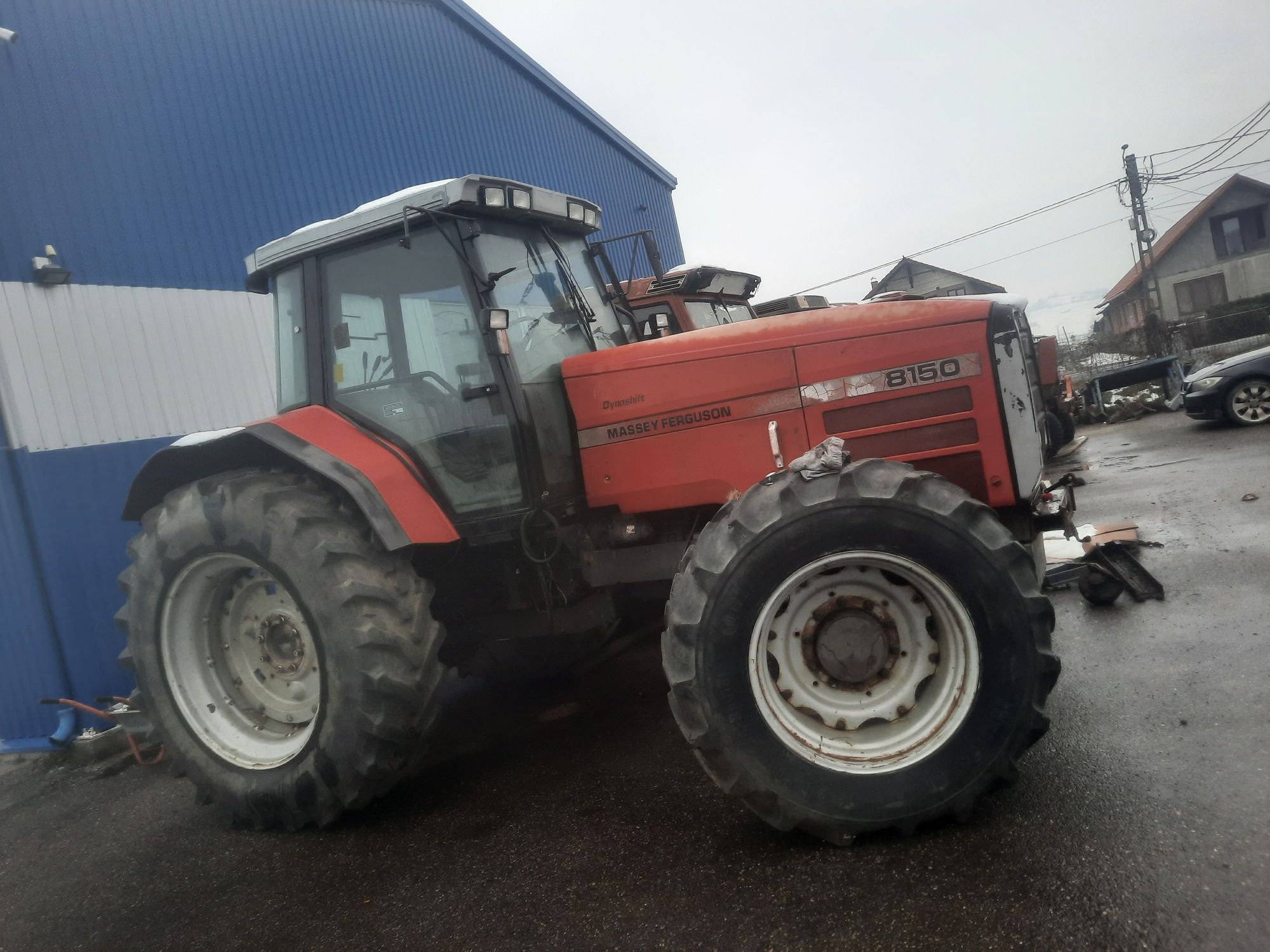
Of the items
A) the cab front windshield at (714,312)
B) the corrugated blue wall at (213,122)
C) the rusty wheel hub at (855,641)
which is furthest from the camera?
the cab front windshield at (714,312)

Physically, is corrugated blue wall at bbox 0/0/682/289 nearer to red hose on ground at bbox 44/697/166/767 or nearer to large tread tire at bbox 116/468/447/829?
red hose on ground at bbox 44/697/166/767

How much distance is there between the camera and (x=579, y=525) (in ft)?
12.6

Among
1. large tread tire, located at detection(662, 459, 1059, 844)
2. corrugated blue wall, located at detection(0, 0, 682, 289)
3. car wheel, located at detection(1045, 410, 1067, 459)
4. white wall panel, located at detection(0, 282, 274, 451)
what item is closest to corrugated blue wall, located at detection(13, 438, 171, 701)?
white wall panel, located at detection(0, 282, 274, 451)

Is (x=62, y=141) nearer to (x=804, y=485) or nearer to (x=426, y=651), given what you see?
(x=426, y=651)

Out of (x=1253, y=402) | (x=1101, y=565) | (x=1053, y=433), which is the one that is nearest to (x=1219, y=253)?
(x=1253, y=402)

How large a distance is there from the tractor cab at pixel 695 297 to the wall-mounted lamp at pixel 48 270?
3935 mm

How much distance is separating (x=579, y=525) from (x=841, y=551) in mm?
1460

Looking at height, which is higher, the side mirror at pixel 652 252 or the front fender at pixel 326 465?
the side mirror at pixel 652 252

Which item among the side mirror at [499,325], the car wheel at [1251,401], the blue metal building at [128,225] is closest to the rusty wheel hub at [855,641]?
the side mirror at [499,325]

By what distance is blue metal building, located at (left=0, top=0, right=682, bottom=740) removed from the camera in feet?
18.5

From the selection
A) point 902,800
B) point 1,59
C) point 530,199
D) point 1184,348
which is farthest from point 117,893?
point 1184,348

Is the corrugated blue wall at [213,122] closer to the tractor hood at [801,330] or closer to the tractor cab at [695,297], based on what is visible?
the tractor cab at [695,297]

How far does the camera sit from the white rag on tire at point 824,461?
271cm

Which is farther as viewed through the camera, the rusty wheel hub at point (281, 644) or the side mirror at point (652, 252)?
the side mirror at point (652, 252)
